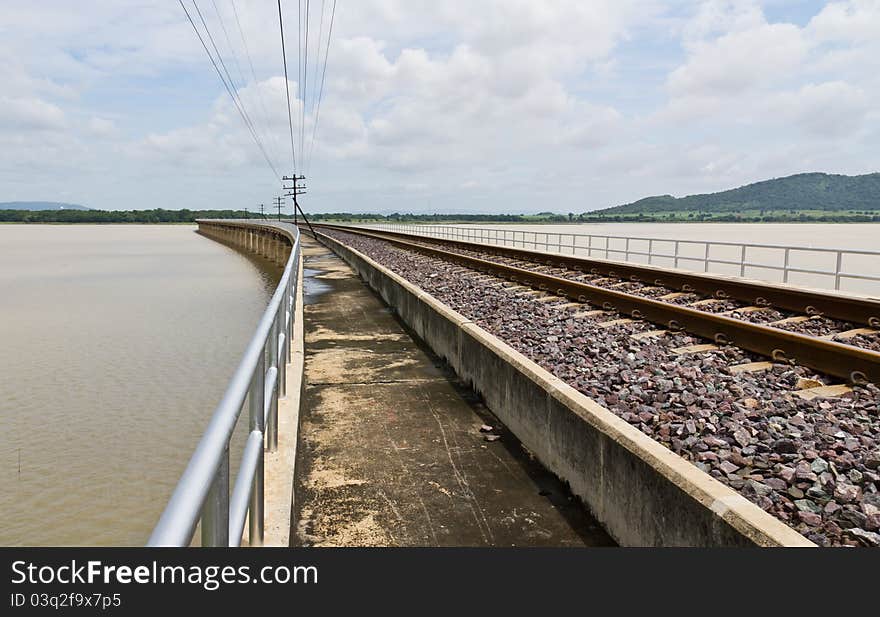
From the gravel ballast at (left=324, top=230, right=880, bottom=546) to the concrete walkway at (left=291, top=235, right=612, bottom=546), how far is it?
931 mm

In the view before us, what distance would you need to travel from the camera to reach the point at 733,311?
37.2ft

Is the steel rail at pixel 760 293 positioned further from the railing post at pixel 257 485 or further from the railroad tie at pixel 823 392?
the railing post at pixel 257 485

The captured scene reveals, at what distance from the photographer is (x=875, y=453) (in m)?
4.39

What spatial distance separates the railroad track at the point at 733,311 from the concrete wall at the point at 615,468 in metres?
2.67

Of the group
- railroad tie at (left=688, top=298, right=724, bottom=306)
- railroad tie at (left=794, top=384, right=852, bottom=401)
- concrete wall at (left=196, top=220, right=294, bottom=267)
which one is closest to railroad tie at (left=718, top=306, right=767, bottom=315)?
railroad tie at (left=688, top=298, right=724, bottom=306)

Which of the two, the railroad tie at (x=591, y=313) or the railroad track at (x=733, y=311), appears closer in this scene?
the railroad track at (x=733, y=311)

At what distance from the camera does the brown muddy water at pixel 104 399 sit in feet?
28.2

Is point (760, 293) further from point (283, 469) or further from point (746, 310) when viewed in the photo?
point (283, 469)

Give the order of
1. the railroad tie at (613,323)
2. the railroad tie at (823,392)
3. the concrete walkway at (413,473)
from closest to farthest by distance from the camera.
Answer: the concrete walkway at (413,473) → the railroad tie at (823,392) → the railroad tie at (613,323)

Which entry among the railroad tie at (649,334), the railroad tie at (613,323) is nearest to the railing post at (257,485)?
the railroad tie at (649,334)

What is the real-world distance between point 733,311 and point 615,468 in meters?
8.14

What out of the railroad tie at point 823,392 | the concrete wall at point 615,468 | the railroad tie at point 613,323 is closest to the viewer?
the concrete wall at point 615,468

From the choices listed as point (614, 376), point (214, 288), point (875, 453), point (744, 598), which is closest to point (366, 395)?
point (614, 376)

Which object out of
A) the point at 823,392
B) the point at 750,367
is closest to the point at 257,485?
the point at 823,392
